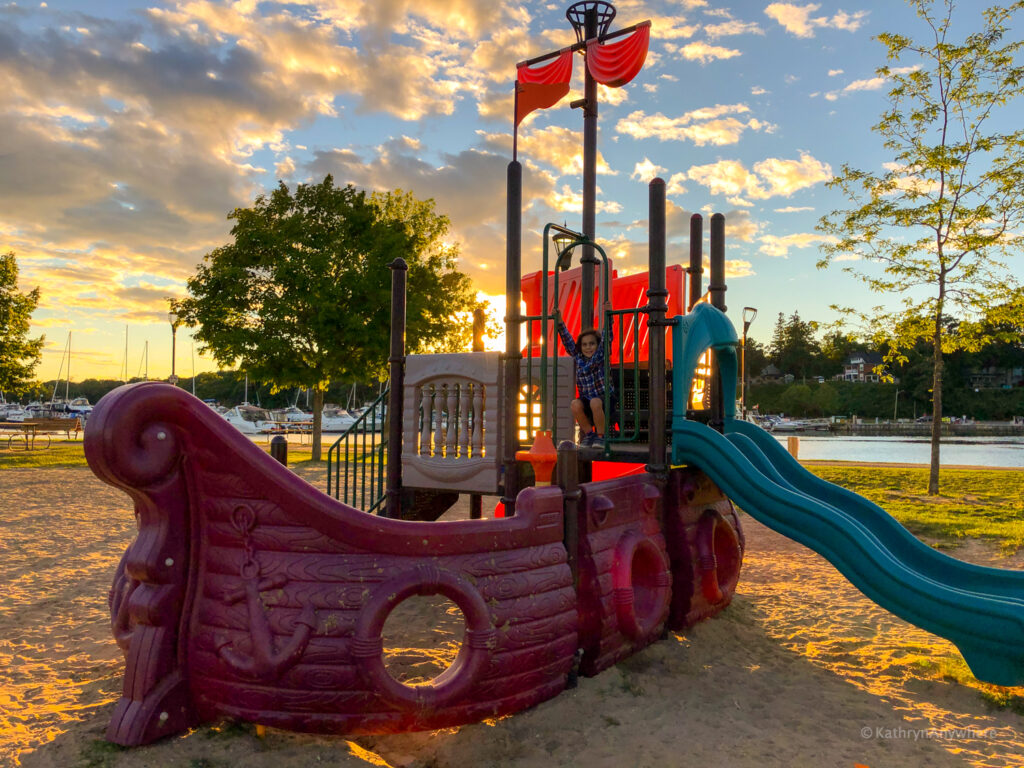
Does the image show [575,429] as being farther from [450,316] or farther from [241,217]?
[241,217]

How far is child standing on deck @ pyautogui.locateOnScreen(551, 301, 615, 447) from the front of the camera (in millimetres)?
6004

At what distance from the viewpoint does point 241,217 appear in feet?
73.8

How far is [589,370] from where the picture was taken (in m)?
6.03

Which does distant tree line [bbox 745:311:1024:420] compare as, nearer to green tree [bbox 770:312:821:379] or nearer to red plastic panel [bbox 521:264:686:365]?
green tree [bbox 770:312:821:379]

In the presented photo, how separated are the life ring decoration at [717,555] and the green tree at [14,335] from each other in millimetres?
24262

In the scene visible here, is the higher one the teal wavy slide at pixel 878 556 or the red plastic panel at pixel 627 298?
the red plastic panel at pixel 627 298

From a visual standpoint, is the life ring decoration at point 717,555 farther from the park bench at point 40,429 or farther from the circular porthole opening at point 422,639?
the park bench at point 40,429

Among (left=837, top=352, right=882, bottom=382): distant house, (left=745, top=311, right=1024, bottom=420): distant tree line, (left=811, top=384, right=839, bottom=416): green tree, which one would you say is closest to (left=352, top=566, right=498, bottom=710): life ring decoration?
(left=745, top=311, right=1024, bottom=420): distant tree line

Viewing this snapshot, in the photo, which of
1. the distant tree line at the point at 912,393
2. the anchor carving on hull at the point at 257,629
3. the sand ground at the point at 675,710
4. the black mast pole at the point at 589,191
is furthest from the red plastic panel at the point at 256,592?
the distant tree line at the point at 912,393

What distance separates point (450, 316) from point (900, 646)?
19483mm

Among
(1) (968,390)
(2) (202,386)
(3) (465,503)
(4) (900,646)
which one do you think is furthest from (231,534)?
(2) (202,386)

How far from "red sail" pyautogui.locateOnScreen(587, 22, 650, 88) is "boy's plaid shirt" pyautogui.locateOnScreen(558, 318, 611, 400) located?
4583 millimetres

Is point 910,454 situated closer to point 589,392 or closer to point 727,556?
point 727,556

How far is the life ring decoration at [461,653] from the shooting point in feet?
11.1
